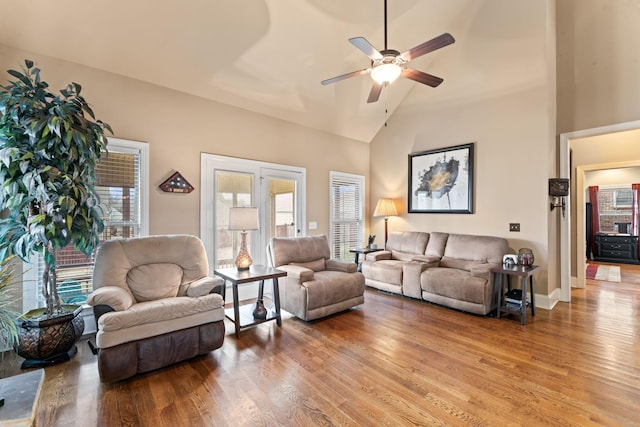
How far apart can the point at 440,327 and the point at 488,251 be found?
1492 millimetres

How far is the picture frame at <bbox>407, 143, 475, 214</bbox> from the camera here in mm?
4621

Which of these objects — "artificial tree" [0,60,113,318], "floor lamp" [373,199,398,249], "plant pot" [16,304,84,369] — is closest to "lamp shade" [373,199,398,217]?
"floor lamp" [373,199,398,249]

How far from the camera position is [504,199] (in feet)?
14.0

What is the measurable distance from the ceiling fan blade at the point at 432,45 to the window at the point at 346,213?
119 inches

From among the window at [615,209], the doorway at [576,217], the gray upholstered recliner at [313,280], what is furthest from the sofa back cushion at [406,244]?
the window at [615,209]

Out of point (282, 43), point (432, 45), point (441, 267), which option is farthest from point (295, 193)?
point (432, 45)

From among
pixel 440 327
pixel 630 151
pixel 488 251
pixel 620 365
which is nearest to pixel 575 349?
pixel 620 365

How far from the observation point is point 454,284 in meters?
→ 3.79

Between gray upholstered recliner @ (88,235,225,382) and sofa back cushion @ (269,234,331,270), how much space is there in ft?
3.24

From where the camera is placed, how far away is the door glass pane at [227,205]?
13.4 feet

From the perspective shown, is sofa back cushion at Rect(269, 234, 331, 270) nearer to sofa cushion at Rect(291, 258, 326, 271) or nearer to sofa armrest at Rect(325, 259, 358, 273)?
sofa cushion at Rect(291, 258, 326, 271)

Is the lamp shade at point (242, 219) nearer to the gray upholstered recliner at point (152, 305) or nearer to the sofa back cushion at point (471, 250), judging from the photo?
the gray upholstered recliner at point (152, 305)

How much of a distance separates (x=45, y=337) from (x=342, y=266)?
311cm

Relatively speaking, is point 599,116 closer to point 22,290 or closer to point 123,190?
point 123,190
